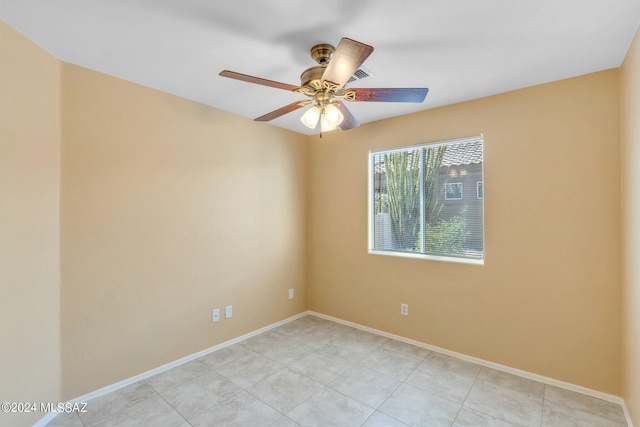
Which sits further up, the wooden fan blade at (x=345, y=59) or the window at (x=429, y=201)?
A: the wooden fan blade at (x=345, y=59)

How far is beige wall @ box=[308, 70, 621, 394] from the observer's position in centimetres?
219

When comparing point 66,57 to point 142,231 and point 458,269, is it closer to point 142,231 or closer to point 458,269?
point 142,231

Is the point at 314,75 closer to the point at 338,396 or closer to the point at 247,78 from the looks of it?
the point at 247,78

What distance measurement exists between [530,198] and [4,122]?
3695 mm

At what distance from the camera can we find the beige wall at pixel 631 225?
1748mm

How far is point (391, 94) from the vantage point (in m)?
1.78

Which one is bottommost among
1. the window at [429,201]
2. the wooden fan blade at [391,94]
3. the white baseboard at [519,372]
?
the white baseboard at [519,372]

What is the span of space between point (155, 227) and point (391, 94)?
219 cm

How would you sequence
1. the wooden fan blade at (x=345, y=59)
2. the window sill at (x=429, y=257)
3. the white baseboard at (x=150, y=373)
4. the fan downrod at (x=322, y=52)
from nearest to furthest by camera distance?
the wooden fan blade at (x=345, y=59) < the fan downrod at (x=322, y=52) < the white baseboard at (x=150, y=373) < the window sill at (x=429, y=257)

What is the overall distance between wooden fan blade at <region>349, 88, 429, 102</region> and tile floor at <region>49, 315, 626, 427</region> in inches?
83.5

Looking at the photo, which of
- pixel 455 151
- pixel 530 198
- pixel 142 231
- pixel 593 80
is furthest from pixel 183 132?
pixel 593 80

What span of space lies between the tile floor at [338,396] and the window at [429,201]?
1.08 metres

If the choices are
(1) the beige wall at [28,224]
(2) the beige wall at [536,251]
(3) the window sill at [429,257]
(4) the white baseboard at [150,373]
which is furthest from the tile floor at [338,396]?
(3) the window sill at [429,257]

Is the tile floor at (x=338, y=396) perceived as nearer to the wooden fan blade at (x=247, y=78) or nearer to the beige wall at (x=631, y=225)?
the beige wall at (x=631, y=225)
